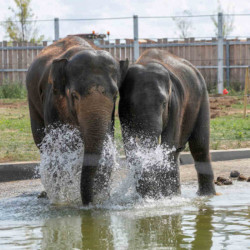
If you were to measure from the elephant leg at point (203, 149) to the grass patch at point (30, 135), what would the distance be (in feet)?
8.72

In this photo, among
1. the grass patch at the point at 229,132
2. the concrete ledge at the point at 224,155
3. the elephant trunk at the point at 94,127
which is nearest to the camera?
the elephant trunk at the point at 94,127

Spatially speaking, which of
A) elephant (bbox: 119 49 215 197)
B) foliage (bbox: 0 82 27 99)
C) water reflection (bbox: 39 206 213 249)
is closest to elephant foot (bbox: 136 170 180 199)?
elephant (bbox: 119 49 215 197)

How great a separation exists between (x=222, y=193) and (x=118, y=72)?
2239mm

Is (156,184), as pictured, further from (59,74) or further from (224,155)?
(224,155)

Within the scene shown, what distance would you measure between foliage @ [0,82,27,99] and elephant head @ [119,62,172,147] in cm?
1611

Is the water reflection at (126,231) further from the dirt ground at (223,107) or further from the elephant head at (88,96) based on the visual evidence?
the dirt ground at (223,107)

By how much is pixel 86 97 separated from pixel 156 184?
121 centimetres

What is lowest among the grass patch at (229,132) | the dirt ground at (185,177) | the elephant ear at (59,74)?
the dirt ground at (185,177)

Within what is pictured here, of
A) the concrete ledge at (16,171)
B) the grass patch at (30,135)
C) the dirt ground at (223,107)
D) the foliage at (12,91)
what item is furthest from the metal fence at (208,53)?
the concrete ledge at (16,171)

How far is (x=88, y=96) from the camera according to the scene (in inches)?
245

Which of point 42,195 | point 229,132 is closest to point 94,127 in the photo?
point 42,195

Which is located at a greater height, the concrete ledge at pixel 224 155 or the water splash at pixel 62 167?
the water splash at pixel 62 167

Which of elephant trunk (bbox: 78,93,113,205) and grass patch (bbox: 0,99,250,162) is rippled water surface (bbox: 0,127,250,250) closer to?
elephant trunk (bbox: 78,93,113,205)

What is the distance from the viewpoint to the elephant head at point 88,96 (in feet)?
20.1
